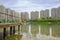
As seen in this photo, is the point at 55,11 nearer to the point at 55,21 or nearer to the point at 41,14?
the point at 41,14

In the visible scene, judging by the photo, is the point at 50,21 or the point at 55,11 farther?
the point at 55,11

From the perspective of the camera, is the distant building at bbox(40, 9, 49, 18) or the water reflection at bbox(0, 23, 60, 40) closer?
the water reflection at bbox(0, 23, 60, 40)

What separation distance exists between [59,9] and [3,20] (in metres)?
56.1

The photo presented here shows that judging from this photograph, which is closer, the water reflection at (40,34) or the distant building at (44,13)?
the water reflection at (40,34)

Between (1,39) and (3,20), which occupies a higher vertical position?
(3,20)

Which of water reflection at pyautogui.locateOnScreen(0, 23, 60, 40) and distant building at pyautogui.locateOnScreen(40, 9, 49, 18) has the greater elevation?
distant building at pyautogui.locateOnScreen(40, 9, 49, 18)

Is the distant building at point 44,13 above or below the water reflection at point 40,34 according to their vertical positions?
above

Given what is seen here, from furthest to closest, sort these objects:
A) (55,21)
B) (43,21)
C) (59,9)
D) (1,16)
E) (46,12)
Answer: (46,12)
(59,9)
(43,21)
(55,21)
(1,16)

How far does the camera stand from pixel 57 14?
64375mm

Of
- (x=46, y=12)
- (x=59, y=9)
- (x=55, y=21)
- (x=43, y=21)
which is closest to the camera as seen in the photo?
(x=55, y=21)

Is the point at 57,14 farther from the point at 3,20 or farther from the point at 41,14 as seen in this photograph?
the point at 3,20

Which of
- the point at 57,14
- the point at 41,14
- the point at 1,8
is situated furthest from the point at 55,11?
the point at 1,8

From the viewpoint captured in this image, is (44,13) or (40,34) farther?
(44,13)

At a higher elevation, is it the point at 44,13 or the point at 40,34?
the point at 44,13
